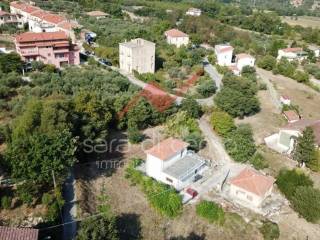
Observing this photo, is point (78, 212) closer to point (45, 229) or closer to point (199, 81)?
point (45, 229)

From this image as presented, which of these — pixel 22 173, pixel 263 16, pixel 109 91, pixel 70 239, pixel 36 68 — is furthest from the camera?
pixel 263 16

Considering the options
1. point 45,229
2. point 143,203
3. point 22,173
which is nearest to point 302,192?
point 143,203

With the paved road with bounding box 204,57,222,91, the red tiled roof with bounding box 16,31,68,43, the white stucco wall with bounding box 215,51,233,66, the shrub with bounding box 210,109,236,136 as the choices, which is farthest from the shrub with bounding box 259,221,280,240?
the white stucco wall with bounding box 215,51,233,66

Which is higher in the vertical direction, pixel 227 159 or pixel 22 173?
pixel 22 173

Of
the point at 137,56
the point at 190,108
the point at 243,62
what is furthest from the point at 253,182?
the point at 243,62

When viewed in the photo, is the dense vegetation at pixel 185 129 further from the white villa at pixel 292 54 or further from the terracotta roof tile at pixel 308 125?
the white villa at pixel 292 54

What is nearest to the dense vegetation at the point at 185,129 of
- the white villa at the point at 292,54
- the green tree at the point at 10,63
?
the green tree at the point at 10,63

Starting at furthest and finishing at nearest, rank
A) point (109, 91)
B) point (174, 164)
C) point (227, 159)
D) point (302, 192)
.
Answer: point (109, 91) → point (227, 159) → point (174, 164) → point (302, 192)
